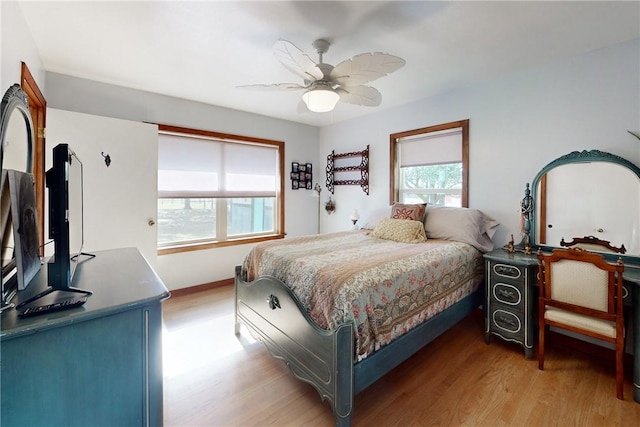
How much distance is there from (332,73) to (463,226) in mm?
1878

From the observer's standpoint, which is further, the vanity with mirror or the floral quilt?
the vanity with mirror

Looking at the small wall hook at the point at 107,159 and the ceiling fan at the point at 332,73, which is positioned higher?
the ceiling fan at the point at 332,73

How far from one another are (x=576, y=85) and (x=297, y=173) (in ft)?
11.0

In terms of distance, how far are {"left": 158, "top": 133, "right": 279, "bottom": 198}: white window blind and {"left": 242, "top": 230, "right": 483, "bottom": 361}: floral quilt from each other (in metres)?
1.66

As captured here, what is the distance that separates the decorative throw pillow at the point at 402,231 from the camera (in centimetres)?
271

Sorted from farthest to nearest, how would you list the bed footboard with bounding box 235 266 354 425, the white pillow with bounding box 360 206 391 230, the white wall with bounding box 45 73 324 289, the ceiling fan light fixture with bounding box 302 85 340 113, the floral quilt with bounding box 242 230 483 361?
the white pillow with bounding box 360 206 391 230 < the white wall with bounding box 45 73 324 289 < the ceiling fan light fixture with bounding box 302 85 340 113 < the floral quilt with bounding box 242 230 483 361 < the bed footboard with bounding box 235 266 354 425

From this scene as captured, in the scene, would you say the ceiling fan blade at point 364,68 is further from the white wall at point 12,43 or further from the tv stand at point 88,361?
the white wall at point 12,43

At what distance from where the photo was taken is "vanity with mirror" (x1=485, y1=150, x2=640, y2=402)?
7.02 feet

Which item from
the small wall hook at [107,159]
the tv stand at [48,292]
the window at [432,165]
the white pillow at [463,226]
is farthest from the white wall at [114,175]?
the white pillow at [463,226]

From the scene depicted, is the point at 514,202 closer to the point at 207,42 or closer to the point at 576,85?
the point at 576,85

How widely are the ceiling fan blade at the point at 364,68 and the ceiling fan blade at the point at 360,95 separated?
0.41 feet

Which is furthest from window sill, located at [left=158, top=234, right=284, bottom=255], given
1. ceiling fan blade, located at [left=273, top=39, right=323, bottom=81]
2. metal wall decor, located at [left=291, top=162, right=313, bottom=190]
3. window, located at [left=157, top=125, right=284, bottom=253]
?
ceiling fan blade, located at [left=273, top=39, right=323, bottom=81]

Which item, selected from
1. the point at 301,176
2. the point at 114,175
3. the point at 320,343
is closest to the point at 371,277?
the point at 320,343

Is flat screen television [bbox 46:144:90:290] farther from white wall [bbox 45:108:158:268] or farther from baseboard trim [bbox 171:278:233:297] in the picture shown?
baseboard trim [bbox 171:278:233:297]
